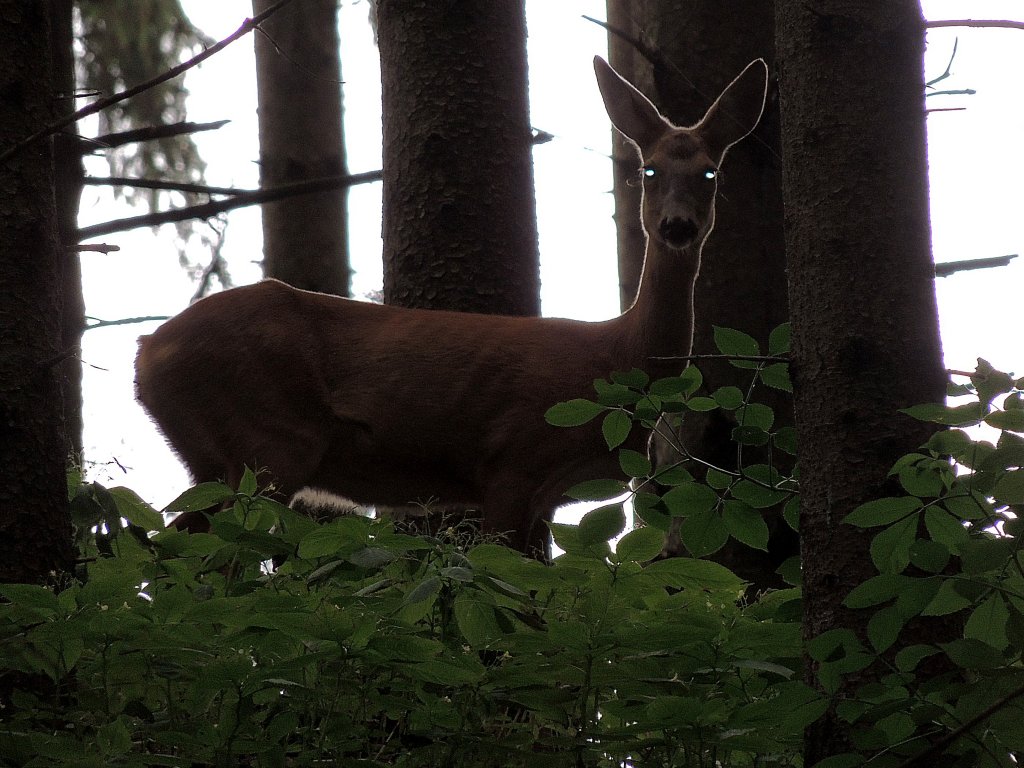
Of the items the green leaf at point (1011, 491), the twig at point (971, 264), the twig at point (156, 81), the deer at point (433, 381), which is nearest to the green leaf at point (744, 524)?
the green leaf at point (1011, 491)

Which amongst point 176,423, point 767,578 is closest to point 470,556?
point 767,578

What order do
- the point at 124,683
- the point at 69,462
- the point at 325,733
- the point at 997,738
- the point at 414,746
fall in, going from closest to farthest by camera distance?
the point at 997,738 < the point at 325,733 < the point at 124,683 < the point at 414,746 < the point at 69,462

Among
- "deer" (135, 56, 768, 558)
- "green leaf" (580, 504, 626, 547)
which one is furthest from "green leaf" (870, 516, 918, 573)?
"deer" (135, 56, 768, 558)

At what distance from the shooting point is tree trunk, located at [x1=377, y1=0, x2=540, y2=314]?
5645mm

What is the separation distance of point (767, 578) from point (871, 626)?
122 inches

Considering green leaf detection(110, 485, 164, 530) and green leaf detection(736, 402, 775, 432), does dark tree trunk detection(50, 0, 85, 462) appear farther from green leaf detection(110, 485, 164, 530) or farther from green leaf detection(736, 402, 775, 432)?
green leaf detection(736, 402, 775, 432)

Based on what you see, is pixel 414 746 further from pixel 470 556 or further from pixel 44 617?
pixel 44 617

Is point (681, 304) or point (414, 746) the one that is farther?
point (681, 304)

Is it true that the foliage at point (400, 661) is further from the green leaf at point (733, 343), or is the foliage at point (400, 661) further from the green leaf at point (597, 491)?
the green leaf at point (733, 343)

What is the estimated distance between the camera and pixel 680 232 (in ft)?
17.6

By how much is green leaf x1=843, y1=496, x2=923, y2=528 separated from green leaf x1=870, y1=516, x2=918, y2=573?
20 millimetres

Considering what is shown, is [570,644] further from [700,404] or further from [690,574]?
[700,404]

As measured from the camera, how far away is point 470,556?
2.45m

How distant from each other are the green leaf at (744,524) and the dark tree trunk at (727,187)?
9.55ft
